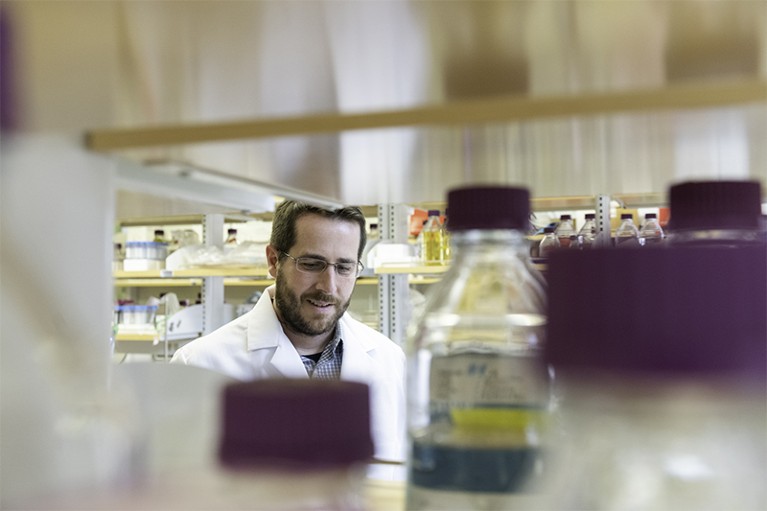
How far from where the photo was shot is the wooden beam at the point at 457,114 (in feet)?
1.11

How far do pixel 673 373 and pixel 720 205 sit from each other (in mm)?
137

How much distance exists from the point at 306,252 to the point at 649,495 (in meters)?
1.57

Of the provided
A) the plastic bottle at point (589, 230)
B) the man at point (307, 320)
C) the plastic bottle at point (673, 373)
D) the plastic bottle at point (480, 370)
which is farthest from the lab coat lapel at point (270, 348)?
the plastic bottle at point (673, 373)

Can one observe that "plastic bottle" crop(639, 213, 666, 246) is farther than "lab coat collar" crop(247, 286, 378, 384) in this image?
Yes

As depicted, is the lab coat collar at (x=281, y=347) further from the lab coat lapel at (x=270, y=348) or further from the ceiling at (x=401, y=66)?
the ceiling at (x=401, y=66)

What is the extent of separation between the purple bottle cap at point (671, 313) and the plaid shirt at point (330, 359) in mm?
1562

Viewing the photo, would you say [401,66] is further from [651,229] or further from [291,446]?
[651,229]

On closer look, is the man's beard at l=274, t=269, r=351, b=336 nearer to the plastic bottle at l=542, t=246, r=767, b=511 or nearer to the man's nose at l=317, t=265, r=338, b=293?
the man's nose at l=317, t=265, r=338, b=293

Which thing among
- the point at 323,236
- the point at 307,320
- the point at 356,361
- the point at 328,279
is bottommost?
the point at 356,361

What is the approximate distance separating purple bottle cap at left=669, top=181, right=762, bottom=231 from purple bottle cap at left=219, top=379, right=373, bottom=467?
22cm

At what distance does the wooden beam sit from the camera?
1.11ft

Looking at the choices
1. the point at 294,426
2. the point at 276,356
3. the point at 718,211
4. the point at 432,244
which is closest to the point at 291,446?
the point at 294,426

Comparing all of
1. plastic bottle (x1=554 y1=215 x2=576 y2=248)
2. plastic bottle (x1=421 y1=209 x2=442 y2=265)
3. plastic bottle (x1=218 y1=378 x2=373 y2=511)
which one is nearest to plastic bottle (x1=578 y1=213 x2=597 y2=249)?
plastic bottle (x1=554 y1=215 x2=576 y2=248)

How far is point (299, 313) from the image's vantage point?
1.85m
